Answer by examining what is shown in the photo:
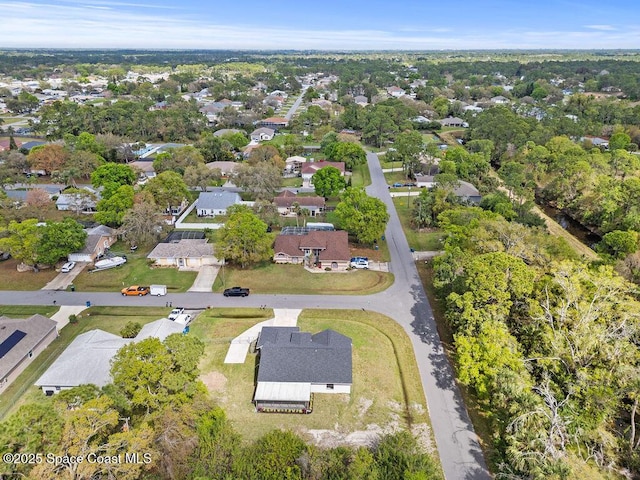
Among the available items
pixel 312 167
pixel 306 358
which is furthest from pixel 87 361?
pixel 312 167

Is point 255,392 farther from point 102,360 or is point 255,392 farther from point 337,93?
point 337,93

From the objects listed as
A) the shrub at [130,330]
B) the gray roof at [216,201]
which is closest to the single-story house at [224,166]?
the gray roof at [216,201]

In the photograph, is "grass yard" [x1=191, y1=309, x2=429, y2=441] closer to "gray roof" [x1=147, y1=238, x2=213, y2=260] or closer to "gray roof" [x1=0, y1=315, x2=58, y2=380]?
"gray roof" [x1=147, y1=238, x2=213, y2=260]

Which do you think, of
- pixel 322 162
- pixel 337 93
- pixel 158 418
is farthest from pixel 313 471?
pixel 337 93

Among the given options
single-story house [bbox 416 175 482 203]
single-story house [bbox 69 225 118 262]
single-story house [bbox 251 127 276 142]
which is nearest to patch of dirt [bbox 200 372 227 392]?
single-story house [bbox 69 225 118 262]

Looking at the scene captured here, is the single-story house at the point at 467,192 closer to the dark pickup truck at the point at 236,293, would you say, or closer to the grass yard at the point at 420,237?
the grass yard at the point at 420,237

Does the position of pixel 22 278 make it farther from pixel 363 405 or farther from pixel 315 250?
pixel 363 405
